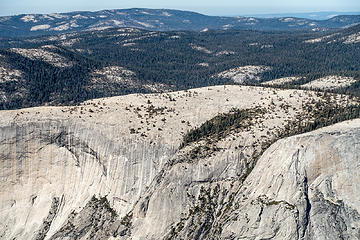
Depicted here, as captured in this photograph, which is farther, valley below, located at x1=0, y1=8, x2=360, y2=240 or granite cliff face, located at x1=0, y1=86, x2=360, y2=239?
valley below, located at x1=0, y1=8, x2=360, y2=240

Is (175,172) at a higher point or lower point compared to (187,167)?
lower

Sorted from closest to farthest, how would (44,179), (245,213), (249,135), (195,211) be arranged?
1. (245,213)
2. (195,211)
3. (249,135)
4. (44,179)

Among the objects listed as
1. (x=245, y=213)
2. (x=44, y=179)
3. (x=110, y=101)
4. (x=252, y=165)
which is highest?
(x=110, y=101)

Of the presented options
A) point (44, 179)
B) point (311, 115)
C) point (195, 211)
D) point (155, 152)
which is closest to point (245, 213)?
point (195, 211)

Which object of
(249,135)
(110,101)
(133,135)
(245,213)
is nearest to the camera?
(245,213)

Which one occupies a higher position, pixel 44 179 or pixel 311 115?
pixel 311 115

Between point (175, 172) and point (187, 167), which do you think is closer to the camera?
point (187, 167)

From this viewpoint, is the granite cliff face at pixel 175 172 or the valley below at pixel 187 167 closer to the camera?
the granite cliff face at pixel 175 172

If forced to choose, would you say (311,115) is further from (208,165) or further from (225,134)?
(208,165)
